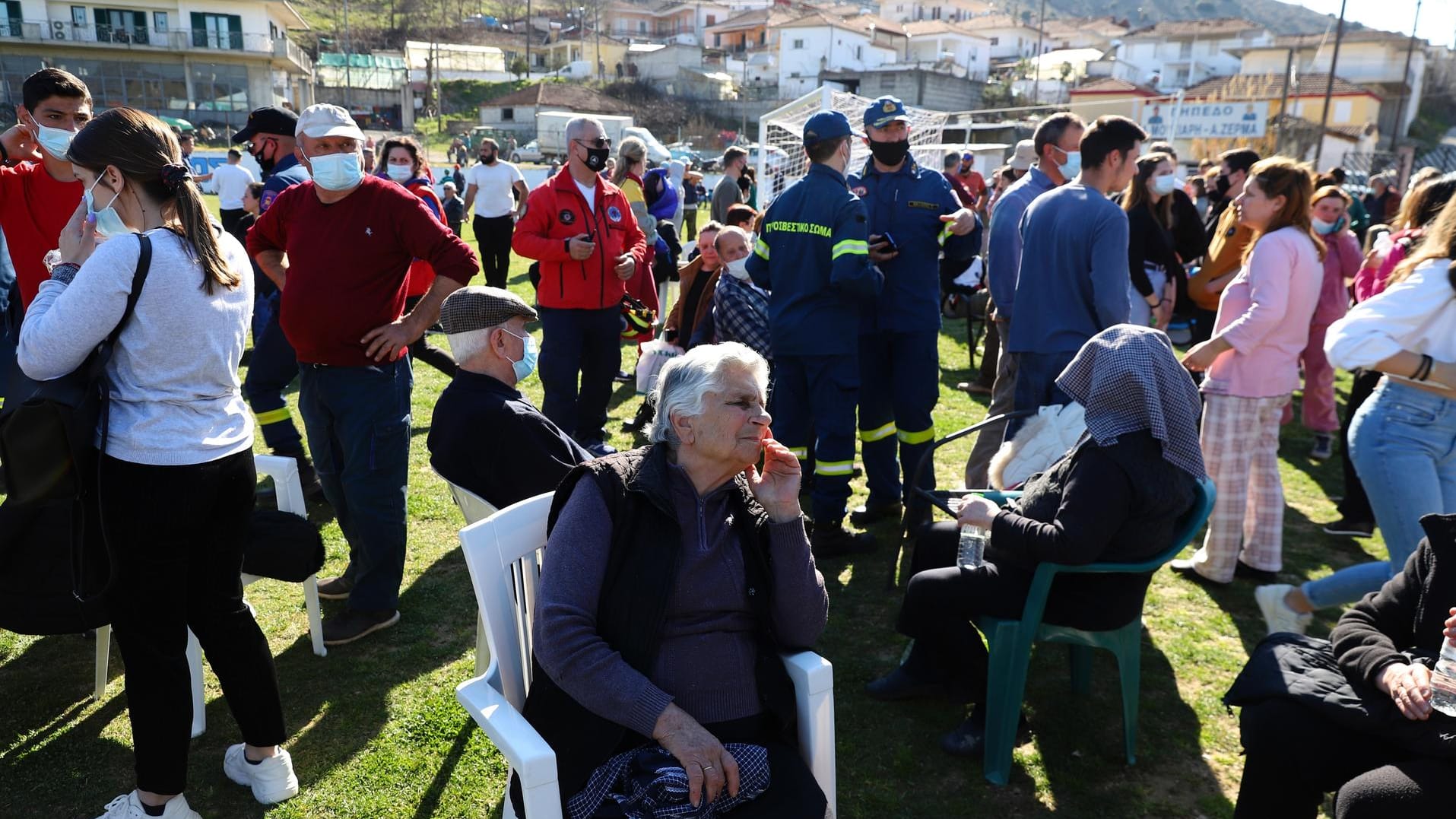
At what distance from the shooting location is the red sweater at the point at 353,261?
12.0ft

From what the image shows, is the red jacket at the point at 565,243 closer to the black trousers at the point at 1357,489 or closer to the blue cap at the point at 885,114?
the blue cap at the point at 885,114

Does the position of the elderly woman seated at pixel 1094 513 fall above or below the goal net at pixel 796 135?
below

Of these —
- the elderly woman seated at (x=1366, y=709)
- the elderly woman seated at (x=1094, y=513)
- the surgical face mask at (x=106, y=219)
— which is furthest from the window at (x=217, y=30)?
the elderly woman seated at (x=1366, y=709)

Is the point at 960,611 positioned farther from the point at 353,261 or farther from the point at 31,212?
the point at 31,212

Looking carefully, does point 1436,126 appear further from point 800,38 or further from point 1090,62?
point 800,38

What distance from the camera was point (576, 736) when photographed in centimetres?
218

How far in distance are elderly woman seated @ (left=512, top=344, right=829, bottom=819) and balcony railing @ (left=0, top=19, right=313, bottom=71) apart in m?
61.5

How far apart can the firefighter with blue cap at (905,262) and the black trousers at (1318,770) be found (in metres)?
2.33

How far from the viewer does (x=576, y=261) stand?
5.46 meters

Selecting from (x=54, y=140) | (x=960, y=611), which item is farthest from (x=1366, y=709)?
(x=54, y=140)

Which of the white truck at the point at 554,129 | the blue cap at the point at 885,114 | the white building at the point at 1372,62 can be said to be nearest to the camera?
the blue cap at the point at 885,114

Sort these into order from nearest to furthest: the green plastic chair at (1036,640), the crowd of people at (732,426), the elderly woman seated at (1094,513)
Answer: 1. the crowd of people at (732,426)
2. the elderly woman seated at (1094,513)
3. the green plastic chair at (1036,640)

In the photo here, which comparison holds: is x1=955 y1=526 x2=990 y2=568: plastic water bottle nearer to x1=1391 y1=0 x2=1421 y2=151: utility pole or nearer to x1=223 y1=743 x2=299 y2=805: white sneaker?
x1=223 y1=743 x2=299 y2=805: white sneaker

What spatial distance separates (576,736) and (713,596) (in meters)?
0.45
